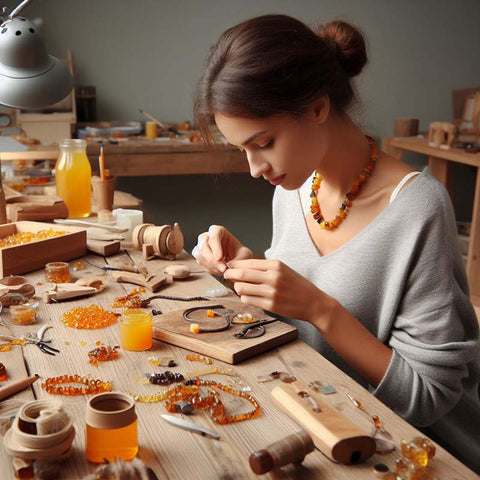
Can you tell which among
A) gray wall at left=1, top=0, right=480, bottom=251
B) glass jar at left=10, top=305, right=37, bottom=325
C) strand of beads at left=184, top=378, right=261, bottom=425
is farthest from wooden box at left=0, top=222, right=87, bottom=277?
gray wall at left=1, top=0, right=480, bottom=251

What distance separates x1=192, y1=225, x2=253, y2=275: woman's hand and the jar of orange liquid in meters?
0.86

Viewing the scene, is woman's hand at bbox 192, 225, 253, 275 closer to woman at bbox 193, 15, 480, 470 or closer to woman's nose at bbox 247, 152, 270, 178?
woman at bbox 193, 15, 480, 470

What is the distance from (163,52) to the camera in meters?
4.47

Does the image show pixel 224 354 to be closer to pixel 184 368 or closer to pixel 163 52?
pixel 184 368

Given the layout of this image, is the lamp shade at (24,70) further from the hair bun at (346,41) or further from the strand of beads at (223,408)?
the strand of beads at (223,408)

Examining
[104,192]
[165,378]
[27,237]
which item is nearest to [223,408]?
[165,378]

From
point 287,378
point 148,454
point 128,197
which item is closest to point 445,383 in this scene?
point 287,378

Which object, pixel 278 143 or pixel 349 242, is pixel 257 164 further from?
pixel 349 242

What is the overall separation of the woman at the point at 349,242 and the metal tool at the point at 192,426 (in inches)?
14.1

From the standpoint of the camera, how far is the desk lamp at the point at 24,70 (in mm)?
1800

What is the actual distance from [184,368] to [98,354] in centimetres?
18

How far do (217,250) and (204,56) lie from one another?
3.22 meters

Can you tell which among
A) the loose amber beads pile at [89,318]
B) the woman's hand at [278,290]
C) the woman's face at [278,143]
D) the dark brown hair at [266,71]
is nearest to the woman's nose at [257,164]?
the woman's face at [278,143]

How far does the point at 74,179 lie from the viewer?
2.39m
